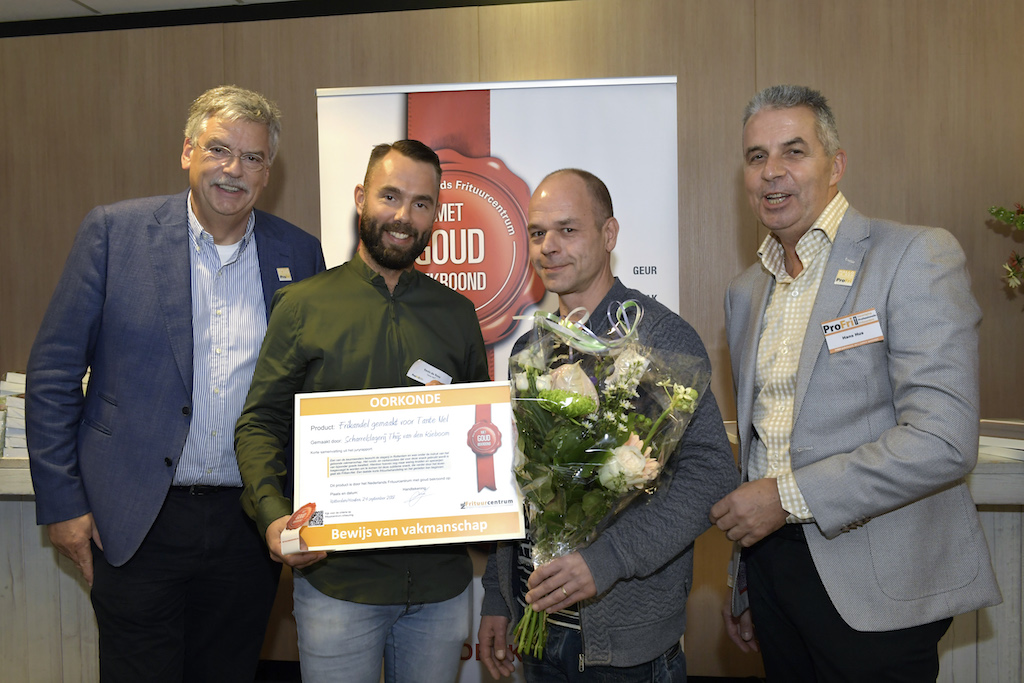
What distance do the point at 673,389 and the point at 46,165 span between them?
4612 mm

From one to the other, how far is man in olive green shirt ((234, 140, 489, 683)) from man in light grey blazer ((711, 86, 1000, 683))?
0.91 meters

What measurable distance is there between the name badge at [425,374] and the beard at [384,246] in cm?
33

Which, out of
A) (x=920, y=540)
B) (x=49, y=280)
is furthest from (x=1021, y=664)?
(x=49, y=280)

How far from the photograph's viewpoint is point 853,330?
5.86 ft

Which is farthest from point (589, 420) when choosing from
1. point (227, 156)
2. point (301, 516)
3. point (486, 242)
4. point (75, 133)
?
point (75, 133)

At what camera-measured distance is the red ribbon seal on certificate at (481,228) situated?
3.60 metres

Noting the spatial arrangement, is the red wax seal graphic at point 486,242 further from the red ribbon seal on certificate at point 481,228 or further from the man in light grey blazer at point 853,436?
the man in light grey blazer at point 853,436

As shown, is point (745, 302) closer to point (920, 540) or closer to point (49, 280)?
point (920, 540)

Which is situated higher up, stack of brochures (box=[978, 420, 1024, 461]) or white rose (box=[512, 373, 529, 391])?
white rose (box=[512, 373, 529, 391])

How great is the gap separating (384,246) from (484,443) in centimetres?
76

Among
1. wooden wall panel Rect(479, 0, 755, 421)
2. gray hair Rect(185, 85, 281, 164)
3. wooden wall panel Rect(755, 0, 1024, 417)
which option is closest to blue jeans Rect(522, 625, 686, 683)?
gray hair Rect(185, 85, 281, 164)

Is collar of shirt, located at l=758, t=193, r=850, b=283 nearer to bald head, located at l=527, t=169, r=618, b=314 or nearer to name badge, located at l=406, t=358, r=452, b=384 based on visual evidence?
bald head, located at l=527, t=169, r=618, b=314

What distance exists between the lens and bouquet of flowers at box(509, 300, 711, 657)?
142 cm

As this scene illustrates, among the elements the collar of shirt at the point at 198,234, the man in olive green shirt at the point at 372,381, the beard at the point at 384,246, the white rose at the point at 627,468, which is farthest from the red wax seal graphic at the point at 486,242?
the white rose at the point at 627,468
